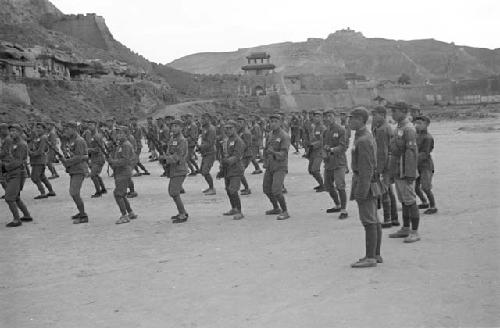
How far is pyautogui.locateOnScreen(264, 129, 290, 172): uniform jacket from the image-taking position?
953 centimetres

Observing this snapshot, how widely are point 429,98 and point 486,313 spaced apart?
80.9 metres

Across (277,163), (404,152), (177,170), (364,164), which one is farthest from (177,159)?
(364,164)

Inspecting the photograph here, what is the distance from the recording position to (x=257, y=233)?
341 inches

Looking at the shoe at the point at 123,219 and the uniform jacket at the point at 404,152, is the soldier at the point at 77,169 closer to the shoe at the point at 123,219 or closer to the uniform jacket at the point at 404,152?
the shoe at the point at 123,219

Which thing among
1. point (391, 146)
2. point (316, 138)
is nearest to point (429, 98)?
point (316, 138)

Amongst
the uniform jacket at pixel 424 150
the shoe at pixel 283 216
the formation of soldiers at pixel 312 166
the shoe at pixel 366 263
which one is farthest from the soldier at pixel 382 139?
the shoe at pixel 283 216

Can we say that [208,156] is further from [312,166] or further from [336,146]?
[336,146]

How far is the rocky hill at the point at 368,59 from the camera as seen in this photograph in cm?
13438

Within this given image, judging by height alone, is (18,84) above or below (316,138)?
above

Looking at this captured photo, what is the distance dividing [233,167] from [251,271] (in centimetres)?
373

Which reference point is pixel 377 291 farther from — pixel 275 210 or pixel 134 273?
pixel 275 210

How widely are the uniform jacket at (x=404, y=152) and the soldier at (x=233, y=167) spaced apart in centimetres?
323

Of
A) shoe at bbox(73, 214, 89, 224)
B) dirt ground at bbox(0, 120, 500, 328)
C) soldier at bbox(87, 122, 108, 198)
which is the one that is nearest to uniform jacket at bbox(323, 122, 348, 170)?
dirt ground at bbox(0, 120, 500, 328)

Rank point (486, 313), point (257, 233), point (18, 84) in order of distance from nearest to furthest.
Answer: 1. point (486, 313)
2. point (257, 233)
3. point (18, 84)
